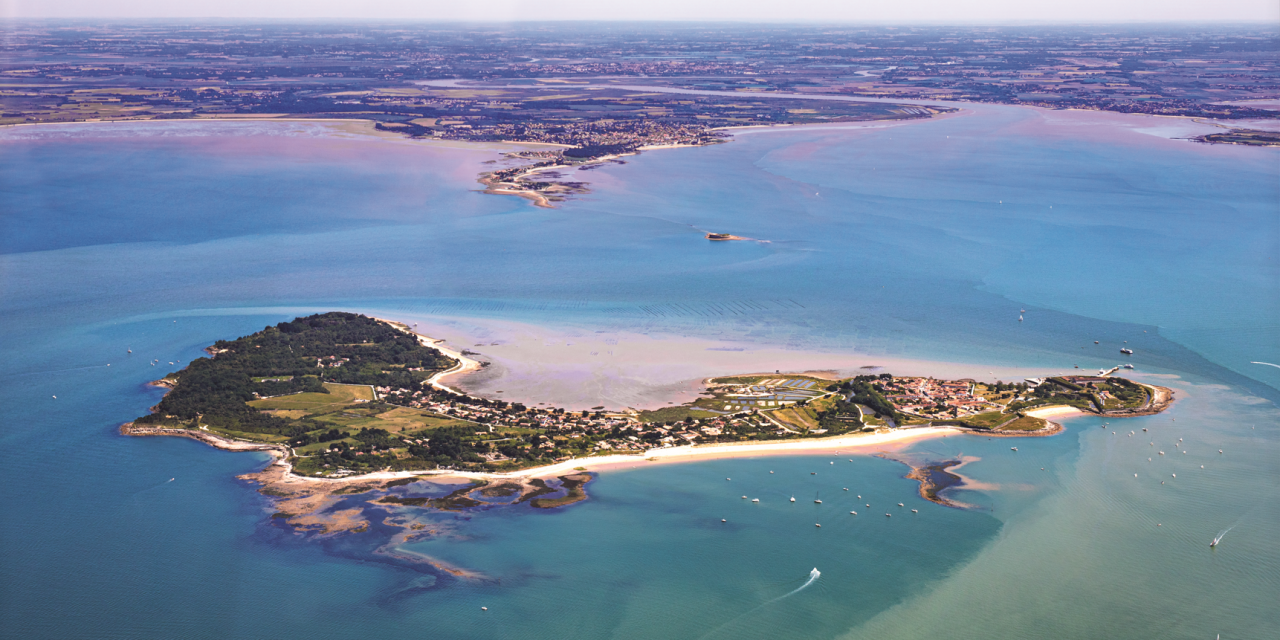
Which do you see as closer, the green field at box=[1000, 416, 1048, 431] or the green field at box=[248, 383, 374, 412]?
the green field at box=[1000, 416, 1048, 431]

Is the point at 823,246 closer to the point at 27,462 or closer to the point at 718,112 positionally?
the point at 27,462

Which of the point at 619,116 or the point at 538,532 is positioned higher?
→ the point at 619,116

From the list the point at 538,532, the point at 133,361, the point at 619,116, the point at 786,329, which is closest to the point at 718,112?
the point at 619,116

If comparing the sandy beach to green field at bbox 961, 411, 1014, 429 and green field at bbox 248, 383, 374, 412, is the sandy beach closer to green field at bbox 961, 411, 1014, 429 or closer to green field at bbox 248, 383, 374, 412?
green field at bbox 248, 383, 374, 412

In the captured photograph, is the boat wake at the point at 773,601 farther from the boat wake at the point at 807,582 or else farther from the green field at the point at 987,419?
the green field at the point at 987,419

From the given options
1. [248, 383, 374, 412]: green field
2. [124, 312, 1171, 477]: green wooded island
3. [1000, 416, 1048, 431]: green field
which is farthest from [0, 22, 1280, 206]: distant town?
[1000, 416, 1048, 431]: green field

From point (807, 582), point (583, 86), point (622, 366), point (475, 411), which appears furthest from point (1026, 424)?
point (583, 86)

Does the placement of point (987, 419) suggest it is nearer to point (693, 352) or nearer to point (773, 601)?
point (693, 352)
